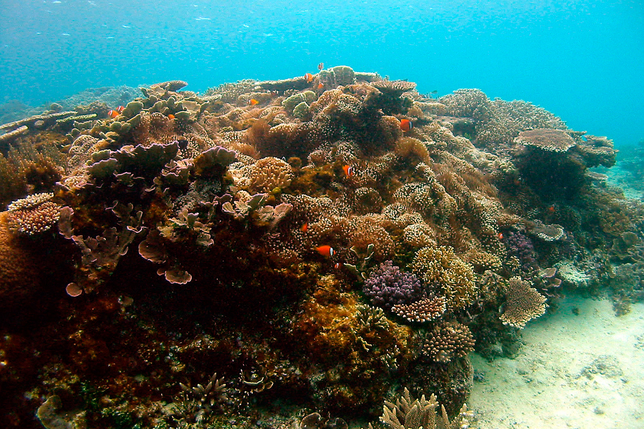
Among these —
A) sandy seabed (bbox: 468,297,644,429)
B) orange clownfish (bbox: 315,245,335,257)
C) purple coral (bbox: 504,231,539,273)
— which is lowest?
sandy seabed (bbox: 468,297,644,429)

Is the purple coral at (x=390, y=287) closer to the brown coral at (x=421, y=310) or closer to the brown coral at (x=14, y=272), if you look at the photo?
the brown coral at (x=421, y=310)

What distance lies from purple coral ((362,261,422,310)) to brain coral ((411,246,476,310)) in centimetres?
27

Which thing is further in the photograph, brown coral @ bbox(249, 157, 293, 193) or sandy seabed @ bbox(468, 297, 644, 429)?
sandy seabed @ bbox(468, 297, 644, 429)

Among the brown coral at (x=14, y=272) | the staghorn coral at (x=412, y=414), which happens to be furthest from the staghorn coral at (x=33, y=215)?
the staghorn coral at (x=412, y=414)

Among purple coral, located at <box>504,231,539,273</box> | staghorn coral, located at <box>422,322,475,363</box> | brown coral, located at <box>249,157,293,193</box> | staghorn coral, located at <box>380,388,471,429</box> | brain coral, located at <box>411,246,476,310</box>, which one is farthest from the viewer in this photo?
purple coral, located at <box>504,231,539,273</box>

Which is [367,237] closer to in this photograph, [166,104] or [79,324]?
[79,324]

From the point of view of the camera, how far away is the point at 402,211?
583 cm

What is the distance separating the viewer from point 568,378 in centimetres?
632

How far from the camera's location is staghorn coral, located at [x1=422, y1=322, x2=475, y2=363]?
4.44 meters

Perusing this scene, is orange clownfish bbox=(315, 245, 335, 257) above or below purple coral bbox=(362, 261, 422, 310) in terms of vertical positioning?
above

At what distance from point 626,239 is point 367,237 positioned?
11.1 m

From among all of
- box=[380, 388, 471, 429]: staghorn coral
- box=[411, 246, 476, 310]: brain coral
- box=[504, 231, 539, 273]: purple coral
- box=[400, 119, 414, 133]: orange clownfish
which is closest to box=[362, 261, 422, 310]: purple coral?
box=[411, 246, 476, 310]: brain coral

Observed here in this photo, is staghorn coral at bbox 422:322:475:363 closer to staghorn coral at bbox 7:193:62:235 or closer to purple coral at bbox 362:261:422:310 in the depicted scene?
purple coral at bbox 362:261:422:310

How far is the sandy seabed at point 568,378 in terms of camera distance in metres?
5.46
